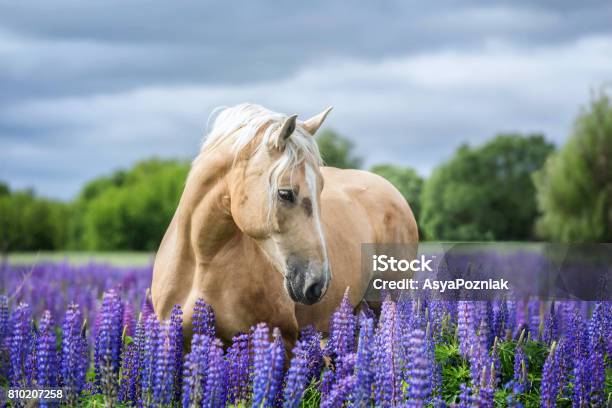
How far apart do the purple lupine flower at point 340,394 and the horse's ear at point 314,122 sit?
1782mm

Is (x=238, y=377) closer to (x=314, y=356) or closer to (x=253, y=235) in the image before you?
(x=314, y=356)

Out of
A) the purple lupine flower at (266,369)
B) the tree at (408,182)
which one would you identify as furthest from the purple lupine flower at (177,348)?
the tree at (408,182)

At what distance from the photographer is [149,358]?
402 centimetres

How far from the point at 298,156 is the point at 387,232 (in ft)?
9.16

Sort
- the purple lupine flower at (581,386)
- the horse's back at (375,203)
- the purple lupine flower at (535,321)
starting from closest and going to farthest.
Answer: the purple lupine flower at (581,386), the purple lupine flower at (535,321), the horse's back at (375,203)

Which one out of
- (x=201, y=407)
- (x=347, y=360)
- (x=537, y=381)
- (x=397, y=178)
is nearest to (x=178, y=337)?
(x=201, y=407)

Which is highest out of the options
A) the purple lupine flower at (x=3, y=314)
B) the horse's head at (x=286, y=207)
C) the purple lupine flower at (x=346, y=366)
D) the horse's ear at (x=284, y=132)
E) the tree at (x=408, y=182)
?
the tree at (x=408, y=182)

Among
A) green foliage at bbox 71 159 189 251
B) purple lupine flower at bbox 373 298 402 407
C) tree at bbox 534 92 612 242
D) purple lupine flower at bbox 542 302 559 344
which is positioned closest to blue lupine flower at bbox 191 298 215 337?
purple lupine flower at bbox 373 298 402 407

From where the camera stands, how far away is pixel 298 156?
14.6 ft

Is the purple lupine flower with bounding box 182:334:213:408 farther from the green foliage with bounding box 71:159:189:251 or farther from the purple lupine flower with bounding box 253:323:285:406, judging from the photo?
the green foliage with bounding box 71:159:189:251

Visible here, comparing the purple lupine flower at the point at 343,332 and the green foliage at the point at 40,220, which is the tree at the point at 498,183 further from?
the purple lupine flower at the point at 343,332

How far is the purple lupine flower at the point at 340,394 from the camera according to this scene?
371 cm

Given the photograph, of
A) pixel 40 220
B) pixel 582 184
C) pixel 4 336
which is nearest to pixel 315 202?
pixel 4 336

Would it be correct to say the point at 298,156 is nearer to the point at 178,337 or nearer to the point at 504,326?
the point at 178,337
